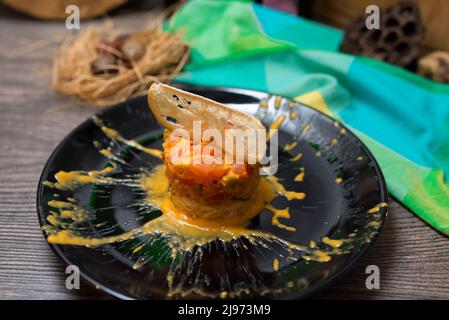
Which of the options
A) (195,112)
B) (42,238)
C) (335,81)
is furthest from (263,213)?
(335,81)

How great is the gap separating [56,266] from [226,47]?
106 centimetres

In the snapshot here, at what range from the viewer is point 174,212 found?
3.89 ft

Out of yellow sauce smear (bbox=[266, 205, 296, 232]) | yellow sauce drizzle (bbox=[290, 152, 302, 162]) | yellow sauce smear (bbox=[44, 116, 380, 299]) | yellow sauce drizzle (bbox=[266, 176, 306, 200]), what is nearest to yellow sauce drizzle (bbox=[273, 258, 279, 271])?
yellow sauce smear (bbox=[44, 116, 380, 299])

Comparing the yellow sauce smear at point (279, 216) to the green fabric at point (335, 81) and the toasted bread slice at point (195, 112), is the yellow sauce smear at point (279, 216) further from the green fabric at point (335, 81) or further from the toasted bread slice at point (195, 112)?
the green fabric at point (335, 81)

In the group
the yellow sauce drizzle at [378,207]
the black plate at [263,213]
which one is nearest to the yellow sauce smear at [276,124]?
the black plate at [263,213]

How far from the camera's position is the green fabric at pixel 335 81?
1346 mm

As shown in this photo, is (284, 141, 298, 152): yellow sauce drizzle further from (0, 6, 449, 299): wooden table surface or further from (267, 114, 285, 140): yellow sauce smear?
(0, 6, 449, 299): wooden table surface

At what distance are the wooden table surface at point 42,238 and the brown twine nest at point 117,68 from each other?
59 millimetres

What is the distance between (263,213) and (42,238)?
0.48m

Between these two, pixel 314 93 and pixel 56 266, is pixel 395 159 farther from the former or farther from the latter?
pixel 56 266

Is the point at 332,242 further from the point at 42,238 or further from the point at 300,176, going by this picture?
the point at 42,238

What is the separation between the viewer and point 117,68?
1.78 metres
